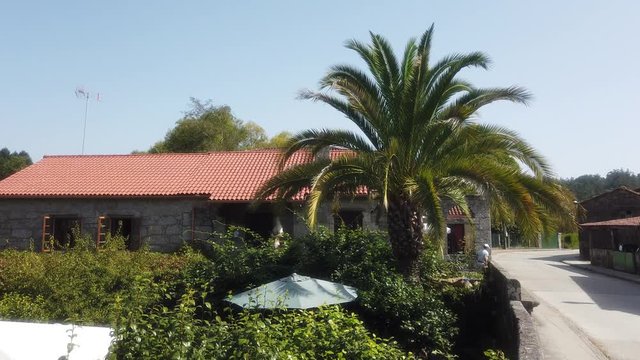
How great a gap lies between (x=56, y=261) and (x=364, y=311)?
6889mm

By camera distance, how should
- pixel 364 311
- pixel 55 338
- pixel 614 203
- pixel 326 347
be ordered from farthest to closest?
pixel 614 203, pixel 364 311, pixel 326 347, pixel 55 338

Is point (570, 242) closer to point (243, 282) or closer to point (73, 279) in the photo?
point (243, 282)

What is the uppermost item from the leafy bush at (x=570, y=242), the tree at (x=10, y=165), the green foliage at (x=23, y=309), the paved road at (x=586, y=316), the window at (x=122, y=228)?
the tree at (x=10, y=165)

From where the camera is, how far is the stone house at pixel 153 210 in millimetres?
17797

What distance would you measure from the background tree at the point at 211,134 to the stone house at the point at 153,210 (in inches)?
772

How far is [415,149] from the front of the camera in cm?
1062

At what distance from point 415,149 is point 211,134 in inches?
1215

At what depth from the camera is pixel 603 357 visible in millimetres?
9133

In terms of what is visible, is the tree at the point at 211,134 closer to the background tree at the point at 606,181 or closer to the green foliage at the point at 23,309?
the green foliage at the point at 23,309

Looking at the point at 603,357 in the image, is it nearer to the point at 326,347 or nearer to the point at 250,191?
the point at 326,347

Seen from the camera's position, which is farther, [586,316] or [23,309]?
A: [586,316]

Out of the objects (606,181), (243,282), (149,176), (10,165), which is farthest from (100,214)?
(606,181)

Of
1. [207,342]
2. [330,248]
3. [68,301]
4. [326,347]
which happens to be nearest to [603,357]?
[330,248]

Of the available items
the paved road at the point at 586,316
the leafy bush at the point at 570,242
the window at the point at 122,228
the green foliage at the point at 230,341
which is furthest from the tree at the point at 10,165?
the leafy bush at the point at 570,242
